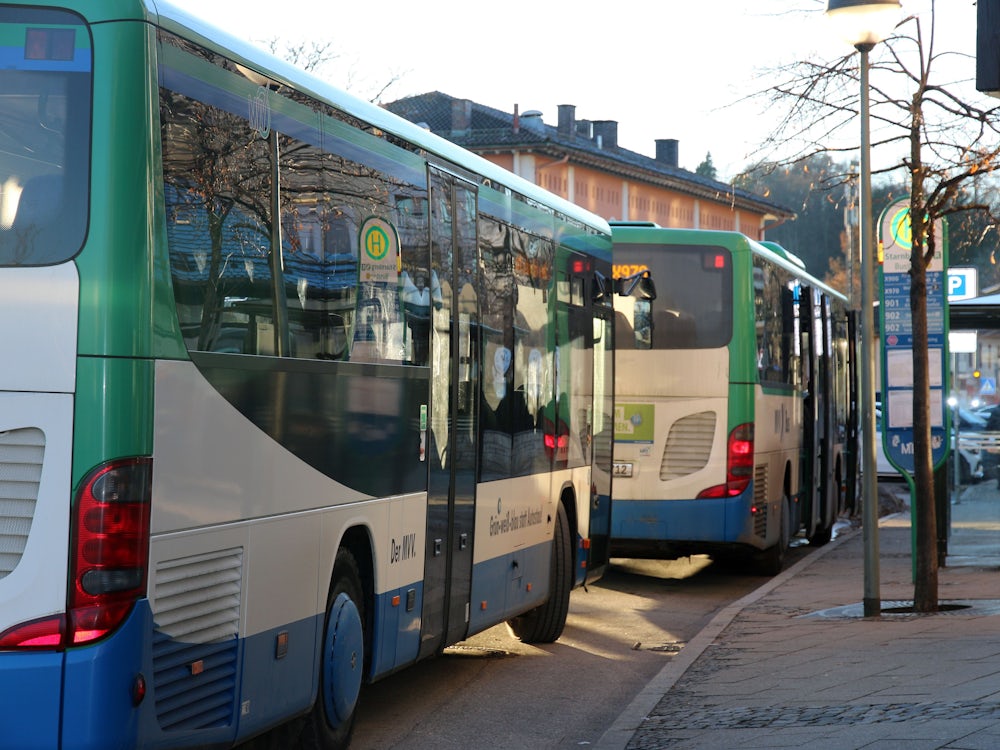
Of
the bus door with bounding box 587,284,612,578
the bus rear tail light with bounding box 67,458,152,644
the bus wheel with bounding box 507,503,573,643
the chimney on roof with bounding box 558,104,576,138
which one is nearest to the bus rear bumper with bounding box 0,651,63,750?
the bus rear tail light with bounding box 67,458,152,644

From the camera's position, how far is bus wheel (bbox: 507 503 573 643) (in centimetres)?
1220

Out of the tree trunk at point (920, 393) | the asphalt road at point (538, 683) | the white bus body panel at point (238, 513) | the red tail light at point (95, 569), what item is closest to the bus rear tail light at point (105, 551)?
A: the red tail light at point (95, 569)

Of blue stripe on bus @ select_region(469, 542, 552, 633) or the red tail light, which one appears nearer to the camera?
the red tail light

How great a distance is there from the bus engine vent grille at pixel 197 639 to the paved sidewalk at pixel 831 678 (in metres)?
2.54

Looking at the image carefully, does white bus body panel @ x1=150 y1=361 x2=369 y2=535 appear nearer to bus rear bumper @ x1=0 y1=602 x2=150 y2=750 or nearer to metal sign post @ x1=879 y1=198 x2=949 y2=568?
bus rear bumper @ x1=0 y1=602 x2=150 y2=750

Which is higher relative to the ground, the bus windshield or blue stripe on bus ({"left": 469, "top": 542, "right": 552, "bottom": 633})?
the bus windshield

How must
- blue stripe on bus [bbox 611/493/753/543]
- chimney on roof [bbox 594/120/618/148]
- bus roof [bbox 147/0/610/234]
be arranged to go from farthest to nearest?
chimney on roof [bbox 594/120/618/148]
blue stripe on bus [bbox 611/493/753/543]
bus roof [bbox 147/0/610/234]

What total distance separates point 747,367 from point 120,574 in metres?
11.6

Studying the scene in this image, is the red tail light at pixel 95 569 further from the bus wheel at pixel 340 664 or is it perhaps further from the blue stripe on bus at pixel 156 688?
the bus wheel at pixel 340 664

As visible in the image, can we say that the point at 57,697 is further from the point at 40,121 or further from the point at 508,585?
the point at 508,585

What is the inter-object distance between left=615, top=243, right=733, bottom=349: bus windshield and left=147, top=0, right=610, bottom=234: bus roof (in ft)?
16.1

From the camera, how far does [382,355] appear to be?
807 cm

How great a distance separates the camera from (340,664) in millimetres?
7566

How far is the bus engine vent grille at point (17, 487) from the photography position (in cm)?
525
